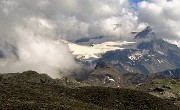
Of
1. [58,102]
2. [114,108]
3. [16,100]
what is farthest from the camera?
[114,108]

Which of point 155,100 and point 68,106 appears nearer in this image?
point 68,106

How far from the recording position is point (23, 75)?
529 feet

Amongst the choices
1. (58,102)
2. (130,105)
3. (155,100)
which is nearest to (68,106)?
(58,102)

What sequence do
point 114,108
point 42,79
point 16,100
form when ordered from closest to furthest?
point 16,100 → point 114,108 → point 42,79

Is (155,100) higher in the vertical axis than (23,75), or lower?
lower

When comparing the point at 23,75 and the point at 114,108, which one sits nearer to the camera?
the point at 114,108

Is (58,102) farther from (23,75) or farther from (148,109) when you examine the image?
(23,75)

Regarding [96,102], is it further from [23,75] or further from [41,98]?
[23,75]

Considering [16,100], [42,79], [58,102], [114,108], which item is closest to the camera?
[16,100]

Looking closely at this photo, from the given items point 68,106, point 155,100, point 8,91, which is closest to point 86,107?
point 68,106

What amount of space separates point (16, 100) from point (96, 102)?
32.7 metres

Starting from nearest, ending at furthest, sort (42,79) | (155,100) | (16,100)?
(16,100), (155,100), (42,79)

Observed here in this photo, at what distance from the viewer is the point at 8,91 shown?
104562mm

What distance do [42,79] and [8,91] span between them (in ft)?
183
